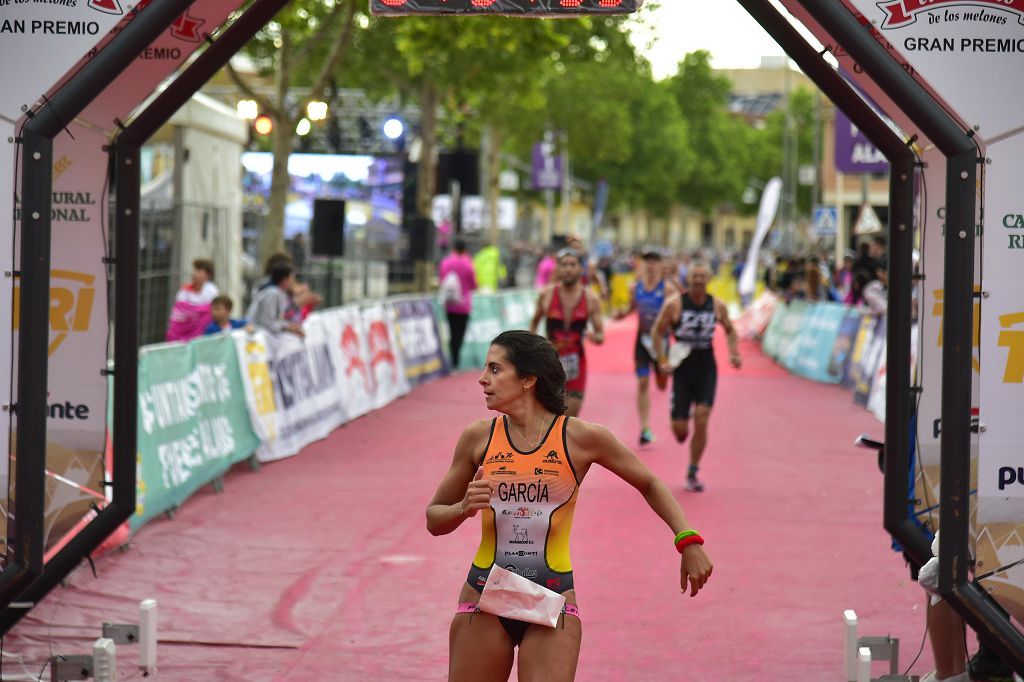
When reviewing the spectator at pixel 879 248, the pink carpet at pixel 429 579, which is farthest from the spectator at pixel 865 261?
the pink carpet at pixel 429 579

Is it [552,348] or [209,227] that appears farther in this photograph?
[209,227]

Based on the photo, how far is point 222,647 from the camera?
7.73m

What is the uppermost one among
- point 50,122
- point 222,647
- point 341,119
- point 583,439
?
point 341,119

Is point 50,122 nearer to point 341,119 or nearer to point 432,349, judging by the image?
point 432,349

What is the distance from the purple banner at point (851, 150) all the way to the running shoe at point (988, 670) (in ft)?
47.7

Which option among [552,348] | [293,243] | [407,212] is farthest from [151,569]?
[407,212]

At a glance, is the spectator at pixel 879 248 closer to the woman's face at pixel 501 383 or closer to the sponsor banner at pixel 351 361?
the sponsor banner at pixel 351 361

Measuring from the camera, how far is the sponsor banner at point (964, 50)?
19.4 ft

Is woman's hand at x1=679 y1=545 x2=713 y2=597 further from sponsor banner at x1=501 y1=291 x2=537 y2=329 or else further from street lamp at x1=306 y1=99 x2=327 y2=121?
sponsor banner at x1=501 y1=291 x2=537 y2=329

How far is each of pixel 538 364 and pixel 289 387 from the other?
9.80m

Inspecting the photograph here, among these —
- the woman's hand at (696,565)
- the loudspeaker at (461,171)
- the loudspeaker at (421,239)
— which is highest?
the loudspeaker at (461,171)

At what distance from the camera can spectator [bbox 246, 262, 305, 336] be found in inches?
571

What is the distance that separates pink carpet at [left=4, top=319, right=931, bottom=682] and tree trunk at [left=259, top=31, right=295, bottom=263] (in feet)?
24.4

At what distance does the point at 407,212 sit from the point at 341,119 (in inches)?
124
